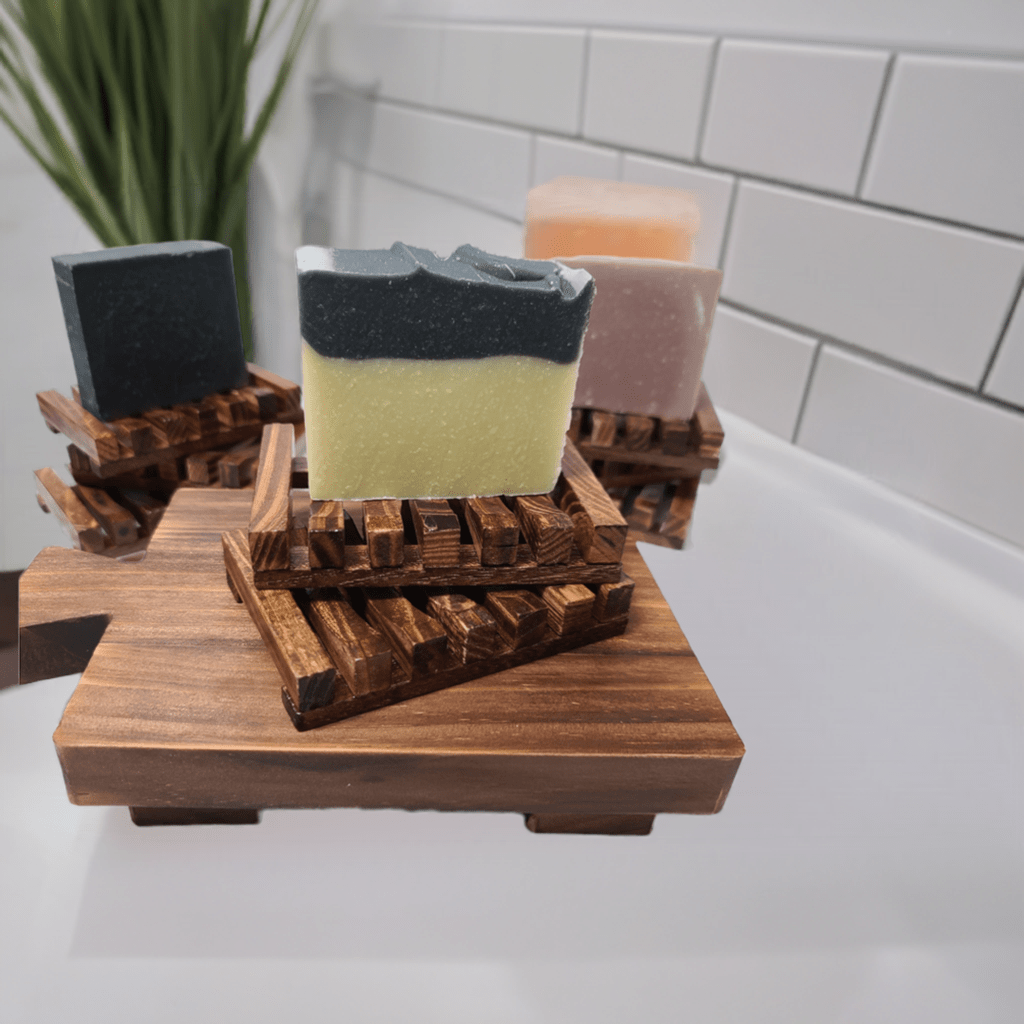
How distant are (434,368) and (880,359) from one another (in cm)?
51

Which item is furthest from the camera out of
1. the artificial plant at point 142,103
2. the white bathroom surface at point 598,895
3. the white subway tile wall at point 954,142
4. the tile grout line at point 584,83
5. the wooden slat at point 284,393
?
the artificial plant at point 142,103

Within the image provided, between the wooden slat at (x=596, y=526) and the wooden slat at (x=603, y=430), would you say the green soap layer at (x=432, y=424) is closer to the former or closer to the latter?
the wooden slat at (x=596, y=526)

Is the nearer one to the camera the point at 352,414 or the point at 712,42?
the point at 352,414

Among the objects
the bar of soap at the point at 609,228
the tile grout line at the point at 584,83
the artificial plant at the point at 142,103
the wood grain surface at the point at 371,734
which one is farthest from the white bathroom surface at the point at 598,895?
the artificial plant at the point at 142,103

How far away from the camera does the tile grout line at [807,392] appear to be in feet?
2.67

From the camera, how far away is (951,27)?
2.14ft

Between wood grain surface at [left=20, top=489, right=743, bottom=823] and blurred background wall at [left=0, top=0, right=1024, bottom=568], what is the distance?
0.40 meters

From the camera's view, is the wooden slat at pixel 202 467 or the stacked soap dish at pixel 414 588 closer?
the stacked soap dish at pixel 414 588

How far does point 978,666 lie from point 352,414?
0.53m

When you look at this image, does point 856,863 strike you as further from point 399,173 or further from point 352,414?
point 399,173

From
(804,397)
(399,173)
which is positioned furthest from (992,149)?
(399,173)

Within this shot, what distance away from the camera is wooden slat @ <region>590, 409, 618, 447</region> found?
694 mm

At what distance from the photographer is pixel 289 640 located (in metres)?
0.44

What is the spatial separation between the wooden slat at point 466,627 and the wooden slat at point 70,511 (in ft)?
1.25
